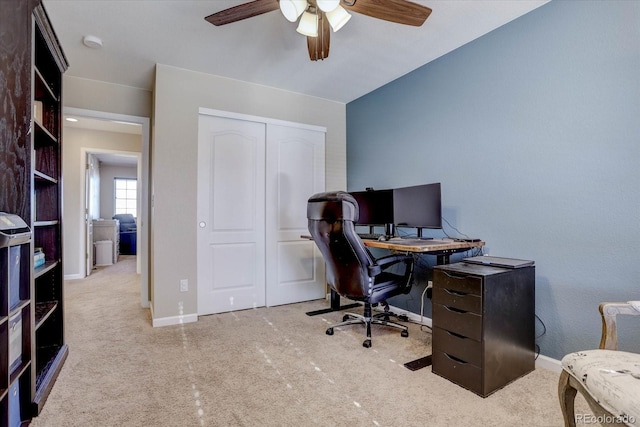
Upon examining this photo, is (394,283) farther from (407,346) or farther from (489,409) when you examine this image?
(489,409)

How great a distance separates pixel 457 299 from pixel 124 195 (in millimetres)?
9653

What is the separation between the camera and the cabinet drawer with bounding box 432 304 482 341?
1.82m

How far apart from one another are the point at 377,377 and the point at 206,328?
1654 mm

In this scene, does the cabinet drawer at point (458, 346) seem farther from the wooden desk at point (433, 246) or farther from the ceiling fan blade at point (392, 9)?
the ceiling fan blade at point (392, 9)

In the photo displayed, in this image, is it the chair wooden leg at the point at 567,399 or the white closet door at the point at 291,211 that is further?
the white closet door at the point at 291,211

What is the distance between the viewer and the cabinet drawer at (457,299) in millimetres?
1827

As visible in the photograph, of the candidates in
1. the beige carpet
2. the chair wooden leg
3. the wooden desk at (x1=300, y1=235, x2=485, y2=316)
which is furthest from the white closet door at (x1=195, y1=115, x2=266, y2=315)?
the chair wooden leg

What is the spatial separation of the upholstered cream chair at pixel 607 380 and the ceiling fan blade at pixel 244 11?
224 centimetres

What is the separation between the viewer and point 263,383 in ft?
6.32

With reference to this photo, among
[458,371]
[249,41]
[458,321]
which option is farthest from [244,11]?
[458,371]

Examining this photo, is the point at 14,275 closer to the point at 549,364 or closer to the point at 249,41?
the point at 249,41

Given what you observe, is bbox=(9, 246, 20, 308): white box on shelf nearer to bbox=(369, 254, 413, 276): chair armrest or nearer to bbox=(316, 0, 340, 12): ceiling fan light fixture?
bbox=(316, 0, 340, 12): ceiling fan light fixture

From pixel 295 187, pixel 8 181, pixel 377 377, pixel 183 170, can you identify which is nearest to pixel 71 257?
pixel 183 170

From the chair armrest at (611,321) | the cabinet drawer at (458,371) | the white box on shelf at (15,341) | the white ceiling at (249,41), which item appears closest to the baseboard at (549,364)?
the cabinet drawer at (458,371)
